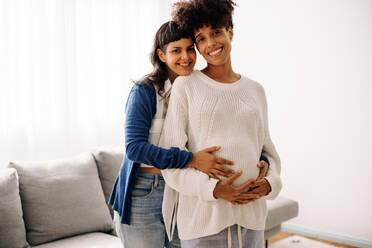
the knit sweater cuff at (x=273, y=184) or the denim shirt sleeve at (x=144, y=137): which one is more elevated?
the denim shirt sleeve at (x=144, y=137)

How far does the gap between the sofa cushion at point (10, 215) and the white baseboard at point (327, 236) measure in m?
2.35

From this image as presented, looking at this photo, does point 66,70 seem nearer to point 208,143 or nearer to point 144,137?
point 144,137

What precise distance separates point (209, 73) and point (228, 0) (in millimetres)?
258

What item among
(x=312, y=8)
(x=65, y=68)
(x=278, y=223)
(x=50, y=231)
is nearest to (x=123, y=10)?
(x=65, y=68)

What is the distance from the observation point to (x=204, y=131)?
4.03 ft

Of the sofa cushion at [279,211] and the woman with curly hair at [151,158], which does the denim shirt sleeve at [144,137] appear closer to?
the woman with curly hair at [151,158]

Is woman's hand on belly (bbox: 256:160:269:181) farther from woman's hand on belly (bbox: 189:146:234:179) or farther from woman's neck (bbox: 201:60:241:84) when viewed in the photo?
woman's neck (bbox: 201:60:241:84)

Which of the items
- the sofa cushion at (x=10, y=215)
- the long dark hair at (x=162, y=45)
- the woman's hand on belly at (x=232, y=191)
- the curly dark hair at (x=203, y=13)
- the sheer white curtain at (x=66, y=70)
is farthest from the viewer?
the sheer white curtain at (x=66, y=70)

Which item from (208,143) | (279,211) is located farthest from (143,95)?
(279,211)

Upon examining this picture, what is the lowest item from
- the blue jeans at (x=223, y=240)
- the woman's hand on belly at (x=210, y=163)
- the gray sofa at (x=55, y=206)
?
the gray sofa at (x=55, y=206)

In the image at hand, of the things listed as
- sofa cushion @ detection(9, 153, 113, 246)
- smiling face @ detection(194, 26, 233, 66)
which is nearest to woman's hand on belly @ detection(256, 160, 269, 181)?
smiling face @ detection(194, 26, 233, 66)

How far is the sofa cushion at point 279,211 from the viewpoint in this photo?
2.61m

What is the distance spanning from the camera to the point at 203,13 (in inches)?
50.3

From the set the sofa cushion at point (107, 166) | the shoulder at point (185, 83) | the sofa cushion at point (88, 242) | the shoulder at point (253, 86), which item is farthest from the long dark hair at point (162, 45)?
the sofa cushion at point (107, 166)
